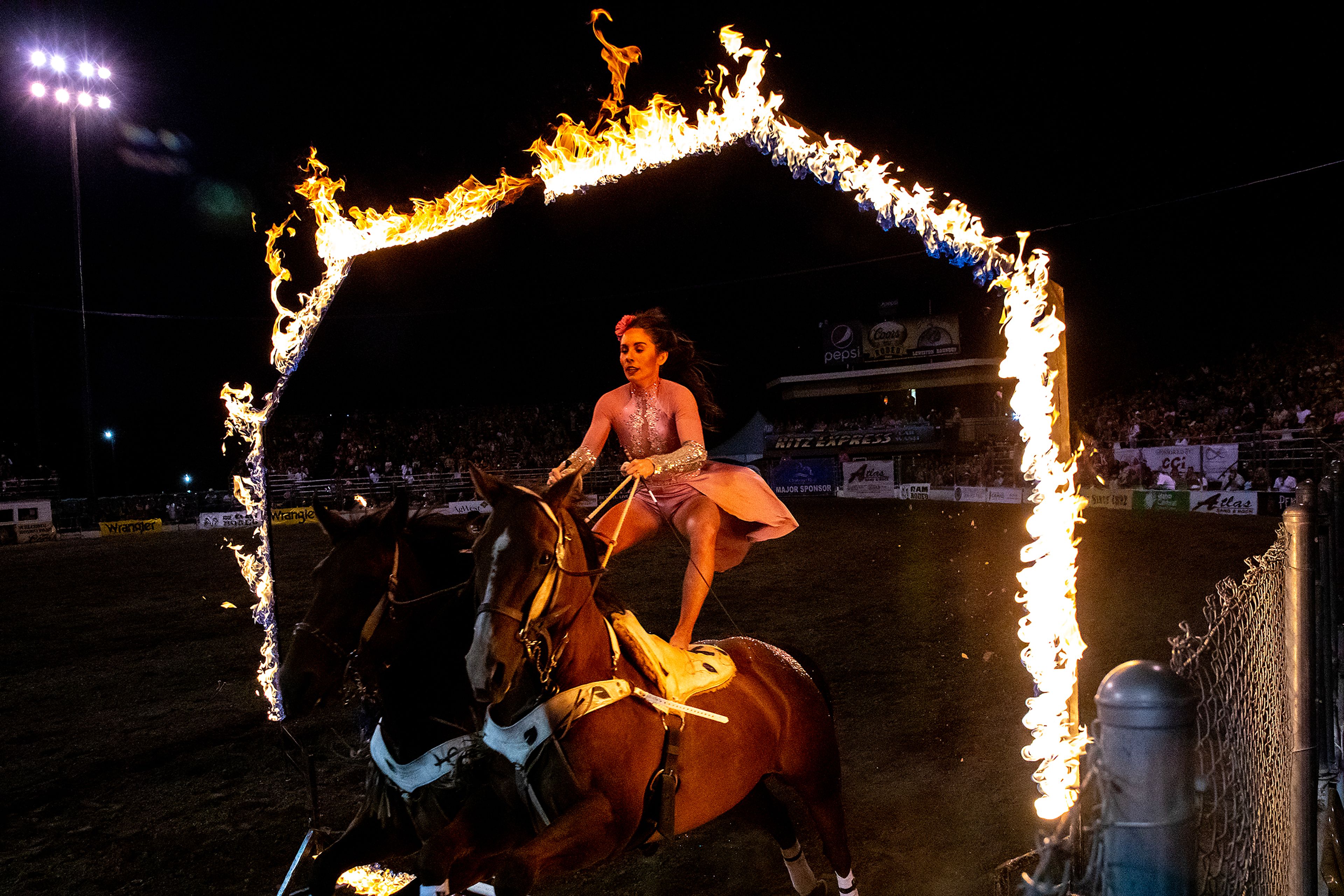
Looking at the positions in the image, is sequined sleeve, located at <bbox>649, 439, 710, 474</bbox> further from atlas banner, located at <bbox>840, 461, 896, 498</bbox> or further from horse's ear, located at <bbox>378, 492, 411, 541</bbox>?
atlas banner, located at <bbox>840, 461, 896, 498</bbox>

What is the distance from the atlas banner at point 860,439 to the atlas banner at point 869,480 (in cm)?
510

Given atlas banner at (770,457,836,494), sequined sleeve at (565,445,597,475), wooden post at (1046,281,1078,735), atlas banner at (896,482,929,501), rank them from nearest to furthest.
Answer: wooden post at (1046,281,1078,735)
sequined sleeve at (565,445,597,475)
atlas banner at (896,482,929,501)
atlas banner at (770,457,836,494)

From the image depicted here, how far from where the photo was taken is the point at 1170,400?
21750 millimetres

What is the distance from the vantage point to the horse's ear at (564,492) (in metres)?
Result: 2.90

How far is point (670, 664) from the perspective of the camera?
321 cm

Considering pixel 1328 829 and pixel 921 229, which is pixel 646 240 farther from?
pixel 1328 829

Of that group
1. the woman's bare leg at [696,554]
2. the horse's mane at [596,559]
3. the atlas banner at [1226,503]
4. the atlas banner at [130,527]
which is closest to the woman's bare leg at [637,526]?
the woman's bare leg at [696,554]

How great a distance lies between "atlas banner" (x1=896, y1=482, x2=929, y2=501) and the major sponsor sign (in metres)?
13.0

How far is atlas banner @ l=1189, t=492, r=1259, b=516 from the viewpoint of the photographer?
51.6 ft

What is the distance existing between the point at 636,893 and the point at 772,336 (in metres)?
35.5

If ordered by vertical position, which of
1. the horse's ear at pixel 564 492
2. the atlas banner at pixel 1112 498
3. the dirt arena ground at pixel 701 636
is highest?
the horse's ear at pixel 564 492

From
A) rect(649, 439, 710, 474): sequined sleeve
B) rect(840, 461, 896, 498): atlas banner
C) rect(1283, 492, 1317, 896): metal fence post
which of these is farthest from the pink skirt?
rect(840, 461, 896, 498): atlas banner

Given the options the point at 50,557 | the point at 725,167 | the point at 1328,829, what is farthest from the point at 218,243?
the point at 1328,829

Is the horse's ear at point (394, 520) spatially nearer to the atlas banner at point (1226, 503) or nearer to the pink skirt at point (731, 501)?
the pink skirt at point (731, 501)
